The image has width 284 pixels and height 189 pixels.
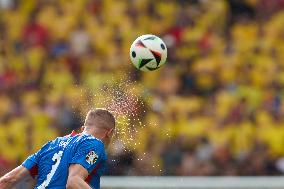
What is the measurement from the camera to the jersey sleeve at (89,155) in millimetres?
7836

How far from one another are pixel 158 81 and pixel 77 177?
7.34 meters

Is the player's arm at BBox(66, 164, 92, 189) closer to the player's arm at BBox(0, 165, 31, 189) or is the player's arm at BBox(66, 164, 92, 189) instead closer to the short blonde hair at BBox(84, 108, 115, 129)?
the short blonde hair at BBox(84, 108, 115, 129)

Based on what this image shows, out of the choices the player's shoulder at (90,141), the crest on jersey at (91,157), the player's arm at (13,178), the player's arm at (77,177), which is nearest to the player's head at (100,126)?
the player's shoulder at (90,141)

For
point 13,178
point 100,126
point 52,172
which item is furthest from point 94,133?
point 13,178

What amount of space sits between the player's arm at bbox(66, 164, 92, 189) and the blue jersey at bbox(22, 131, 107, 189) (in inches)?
1.5

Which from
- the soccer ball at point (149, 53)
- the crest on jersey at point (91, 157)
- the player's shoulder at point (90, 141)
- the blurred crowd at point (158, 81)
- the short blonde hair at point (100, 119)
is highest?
the soccer ball at point (149, 53)

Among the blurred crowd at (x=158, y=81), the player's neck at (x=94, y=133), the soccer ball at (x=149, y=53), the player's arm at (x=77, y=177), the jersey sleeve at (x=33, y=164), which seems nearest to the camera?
the player's arm at (x=77, y=177)

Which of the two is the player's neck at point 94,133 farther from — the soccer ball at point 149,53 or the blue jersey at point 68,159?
the soccer ball at point 149,53

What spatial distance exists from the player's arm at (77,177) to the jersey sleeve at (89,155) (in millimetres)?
37

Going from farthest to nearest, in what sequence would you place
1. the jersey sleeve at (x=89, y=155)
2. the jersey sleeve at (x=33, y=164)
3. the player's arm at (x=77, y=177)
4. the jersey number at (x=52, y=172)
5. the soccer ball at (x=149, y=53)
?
1. the soccer ball at (x=149, y=53)
2. the jersey sleeve at (x=33, y=164)
3. the jersey number at (x=52, y=172)
4. the jersey sleeve at (x=89, y=155)
5. the player's arm at (x=77, y=177)

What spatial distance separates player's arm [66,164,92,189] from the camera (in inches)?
301

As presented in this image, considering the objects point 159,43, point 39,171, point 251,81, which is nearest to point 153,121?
point 251,81

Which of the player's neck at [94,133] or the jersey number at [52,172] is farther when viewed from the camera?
the player's neck at [94,133]

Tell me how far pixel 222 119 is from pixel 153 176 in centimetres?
176
